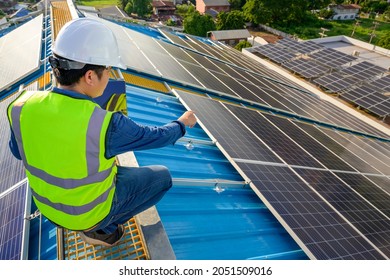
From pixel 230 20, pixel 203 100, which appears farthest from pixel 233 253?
pixel 230 20

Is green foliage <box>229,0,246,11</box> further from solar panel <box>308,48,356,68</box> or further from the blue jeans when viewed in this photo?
the blue jeans

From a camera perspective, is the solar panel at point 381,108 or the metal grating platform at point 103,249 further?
the solar panel at point 381,108

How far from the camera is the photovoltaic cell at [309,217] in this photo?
562 cm

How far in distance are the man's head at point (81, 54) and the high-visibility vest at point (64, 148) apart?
321 mm

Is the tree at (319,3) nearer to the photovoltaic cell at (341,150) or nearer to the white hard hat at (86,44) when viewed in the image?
the photovoltaic cell at (341,150)

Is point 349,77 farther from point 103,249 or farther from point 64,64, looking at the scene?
point 64,64

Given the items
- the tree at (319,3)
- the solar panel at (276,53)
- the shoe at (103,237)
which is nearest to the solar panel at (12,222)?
the shoe at (103,237)

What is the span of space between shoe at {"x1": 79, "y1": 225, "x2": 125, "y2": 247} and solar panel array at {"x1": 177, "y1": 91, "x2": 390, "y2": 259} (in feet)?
11.2

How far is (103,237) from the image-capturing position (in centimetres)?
409

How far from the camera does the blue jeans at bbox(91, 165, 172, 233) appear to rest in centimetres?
366

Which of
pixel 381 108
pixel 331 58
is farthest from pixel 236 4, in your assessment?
pixel 381 108

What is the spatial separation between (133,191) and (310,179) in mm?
5759

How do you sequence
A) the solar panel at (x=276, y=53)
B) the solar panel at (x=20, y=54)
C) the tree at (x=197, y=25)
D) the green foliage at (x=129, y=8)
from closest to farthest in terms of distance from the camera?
the solar panel at (x=20, y=54) → the solar panel at (x=276, y=53) → the tree at (x=197, y=25) → the green foliage at (x=129, y=8)
